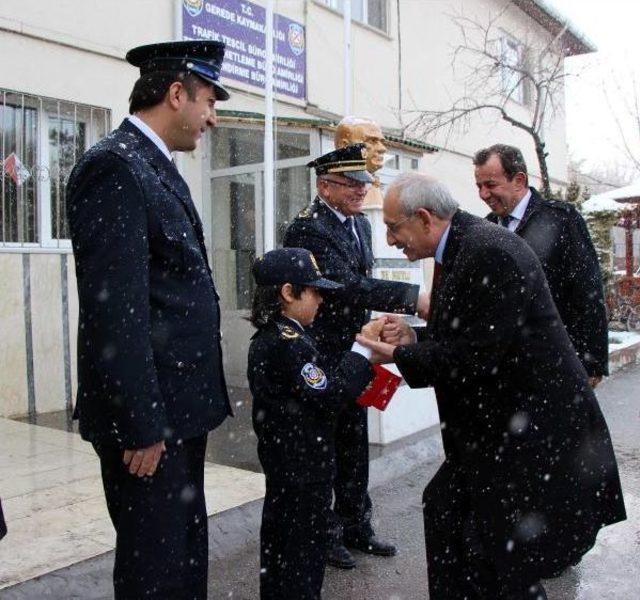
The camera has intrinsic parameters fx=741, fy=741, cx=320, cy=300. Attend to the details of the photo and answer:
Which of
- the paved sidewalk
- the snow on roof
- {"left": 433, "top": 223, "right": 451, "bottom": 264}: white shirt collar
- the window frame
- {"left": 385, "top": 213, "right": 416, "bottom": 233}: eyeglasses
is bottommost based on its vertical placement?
the paved sidewalk

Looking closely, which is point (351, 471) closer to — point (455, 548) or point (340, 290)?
point (340, 290)

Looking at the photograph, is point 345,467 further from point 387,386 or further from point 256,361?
point 256,361

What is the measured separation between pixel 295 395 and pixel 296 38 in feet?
24.4

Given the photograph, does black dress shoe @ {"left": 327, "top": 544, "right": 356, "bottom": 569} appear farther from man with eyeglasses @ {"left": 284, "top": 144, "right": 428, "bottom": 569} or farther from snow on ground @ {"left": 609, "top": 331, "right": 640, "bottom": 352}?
snow on ground @ {"left": 609, "top": 331, "right": 640, "bottom": 352}

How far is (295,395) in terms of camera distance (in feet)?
8.87

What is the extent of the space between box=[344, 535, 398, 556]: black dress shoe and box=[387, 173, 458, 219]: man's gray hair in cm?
185

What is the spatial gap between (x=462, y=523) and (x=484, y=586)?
8.3 inches

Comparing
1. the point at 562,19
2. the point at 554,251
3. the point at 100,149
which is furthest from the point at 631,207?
the point at 100,149

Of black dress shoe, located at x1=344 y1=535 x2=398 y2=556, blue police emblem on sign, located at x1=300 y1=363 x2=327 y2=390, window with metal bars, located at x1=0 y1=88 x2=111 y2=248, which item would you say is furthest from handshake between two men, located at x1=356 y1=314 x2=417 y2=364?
window with metal bars, located at x1=0 y1=88 x2=111 y2=248

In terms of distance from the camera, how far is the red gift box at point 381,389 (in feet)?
9.49

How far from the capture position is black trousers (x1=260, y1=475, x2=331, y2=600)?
106 inches

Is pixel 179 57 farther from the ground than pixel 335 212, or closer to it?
farther from the ground

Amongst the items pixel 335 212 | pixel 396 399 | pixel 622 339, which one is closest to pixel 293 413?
pixel 335 212

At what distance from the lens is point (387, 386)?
115 inches
